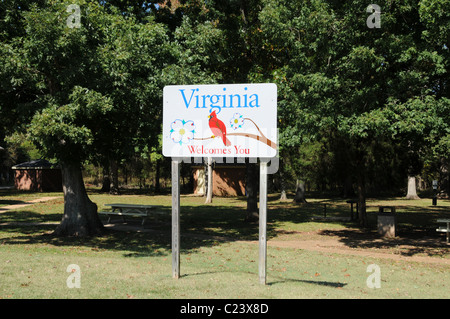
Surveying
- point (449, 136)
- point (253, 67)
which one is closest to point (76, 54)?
point (253, 67)

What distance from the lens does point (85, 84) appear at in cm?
1258

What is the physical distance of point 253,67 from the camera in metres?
19.9

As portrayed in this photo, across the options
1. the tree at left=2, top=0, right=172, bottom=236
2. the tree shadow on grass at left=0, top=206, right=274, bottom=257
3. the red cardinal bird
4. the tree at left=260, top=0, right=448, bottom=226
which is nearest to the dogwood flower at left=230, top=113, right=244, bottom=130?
the red cardinal bird

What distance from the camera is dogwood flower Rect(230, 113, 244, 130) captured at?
26.1 ft

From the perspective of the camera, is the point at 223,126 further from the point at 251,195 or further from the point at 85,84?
the point at 251,195

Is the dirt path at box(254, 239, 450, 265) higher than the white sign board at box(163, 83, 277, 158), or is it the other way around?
the white sign board at box(163, 83, 277, 158)

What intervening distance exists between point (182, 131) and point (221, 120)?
0.75m

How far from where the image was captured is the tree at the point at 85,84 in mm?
11430

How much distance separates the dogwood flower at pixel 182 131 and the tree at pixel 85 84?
12.4 ft

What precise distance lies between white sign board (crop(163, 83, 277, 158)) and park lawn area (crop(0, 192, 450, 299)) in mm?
2267

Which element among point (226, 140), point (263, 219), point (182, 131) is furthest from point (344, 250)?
point (182, 131)

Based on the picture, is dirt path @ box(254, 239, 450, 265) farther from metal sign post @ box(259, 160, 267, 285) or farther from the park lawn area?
metal sign post @ box(259, 160, 267, 285)

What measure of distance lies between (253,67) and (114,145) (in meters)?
7.63

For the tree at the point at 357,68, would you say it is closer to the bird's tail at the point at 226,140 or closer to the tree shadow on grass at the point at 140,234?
the tree shadow on grass at the point at 140,234
